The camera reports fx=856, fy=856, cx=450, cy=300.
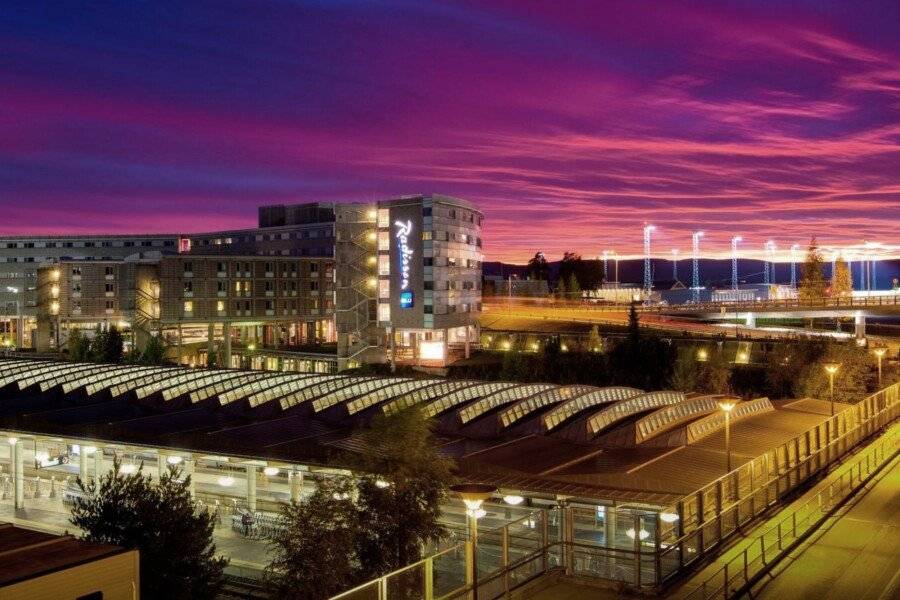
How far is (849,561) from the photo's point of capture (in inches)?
655

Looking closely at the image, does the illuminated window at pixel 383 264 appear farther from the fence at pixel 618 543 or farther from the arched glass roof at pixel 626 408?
the fence at pixel 618 543

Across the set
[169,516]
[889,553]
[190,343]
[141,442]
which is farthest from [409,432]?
[190,343]

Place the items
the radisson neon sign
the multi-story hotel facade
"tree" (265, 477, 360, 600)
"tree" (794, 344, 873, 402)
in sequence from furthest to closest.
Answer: the multi-story hotel facade → the radisson neon sign → "tree" (794, 344, 873, 402) → "tree" (265, 477, 360, 600)

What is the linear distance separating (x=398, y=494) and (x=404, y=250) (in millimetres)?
57842

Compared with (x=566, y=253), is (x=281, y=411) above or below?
below

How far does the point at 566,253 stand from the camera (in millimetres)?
179375

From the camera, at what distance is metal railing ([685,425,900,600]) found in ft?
47.2

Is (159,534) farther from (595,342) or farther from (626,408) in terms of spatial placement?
(595,342)

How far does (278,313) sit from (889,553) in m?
82.9

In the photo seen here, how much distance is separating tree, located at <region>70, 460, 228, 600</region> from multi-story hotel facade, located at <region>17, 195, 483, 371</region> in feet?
177

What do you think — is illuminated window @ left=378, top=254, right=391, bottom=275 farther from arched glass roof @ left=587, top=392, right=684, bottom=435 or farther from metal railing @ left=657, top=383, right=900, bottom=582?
metal railing @ left=657, top=383, right=900, bottom=582

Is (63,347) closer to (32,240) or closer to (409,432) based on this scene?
(32,240)

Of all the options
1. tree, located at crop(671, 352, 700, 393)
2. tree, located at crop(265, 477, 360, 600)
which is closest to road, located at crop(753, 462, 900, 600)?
tree, located at crop(265, 477, 360, 600)

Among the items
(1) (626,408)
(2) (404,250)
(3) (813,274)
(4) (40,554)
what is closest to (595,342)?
(2) (404,250)
